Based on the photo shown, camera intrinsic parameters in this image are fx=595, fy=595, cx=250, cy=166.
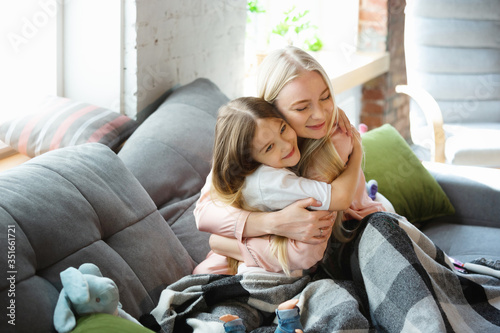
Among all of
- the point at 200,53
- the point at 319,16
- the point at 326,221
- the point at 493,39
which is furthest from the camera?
the point at 319,16

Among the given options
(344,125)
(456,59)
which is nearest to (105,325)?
(344,125)

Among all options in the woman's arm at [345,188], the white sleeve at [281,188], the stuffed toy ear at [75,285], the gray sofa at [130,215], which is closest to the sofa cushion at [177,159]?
the gray sofa at [130,215]

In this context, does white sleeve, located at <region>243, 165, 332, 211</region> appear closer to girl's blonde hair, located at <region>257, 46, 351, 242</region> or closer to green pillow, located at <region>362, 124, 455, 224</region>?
girl's blonde hair, located at <region>257, 46, 351, 242</region>

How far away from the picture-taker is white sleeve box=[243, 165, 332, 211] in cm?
147

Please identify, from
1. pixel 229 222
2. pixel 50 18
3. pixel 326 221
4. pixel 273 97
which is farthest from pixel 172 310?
pixel 50 18

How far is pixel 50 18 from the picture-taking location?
2217mm

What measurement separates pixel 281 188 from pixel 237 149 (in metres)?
0.15

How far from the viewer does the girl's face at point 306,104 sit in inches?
58.3

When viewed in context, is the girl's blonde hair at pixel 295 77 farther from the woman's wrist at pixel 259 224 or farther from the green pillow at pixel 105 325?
the green pillow at pixel 105 325

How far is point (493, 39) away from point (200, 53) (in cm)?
212

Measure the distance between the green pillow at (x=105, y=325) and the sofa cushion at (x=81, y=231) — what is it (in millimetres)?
69

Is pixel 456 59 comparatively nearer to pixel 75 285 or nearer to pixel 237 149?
pixel 237 149

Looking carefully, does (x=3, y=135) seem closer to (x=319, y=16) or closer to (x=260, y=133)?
(x=260, y=133)

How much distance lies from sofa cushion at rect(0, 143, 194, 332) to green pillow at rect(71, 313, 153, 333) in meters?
0.07
